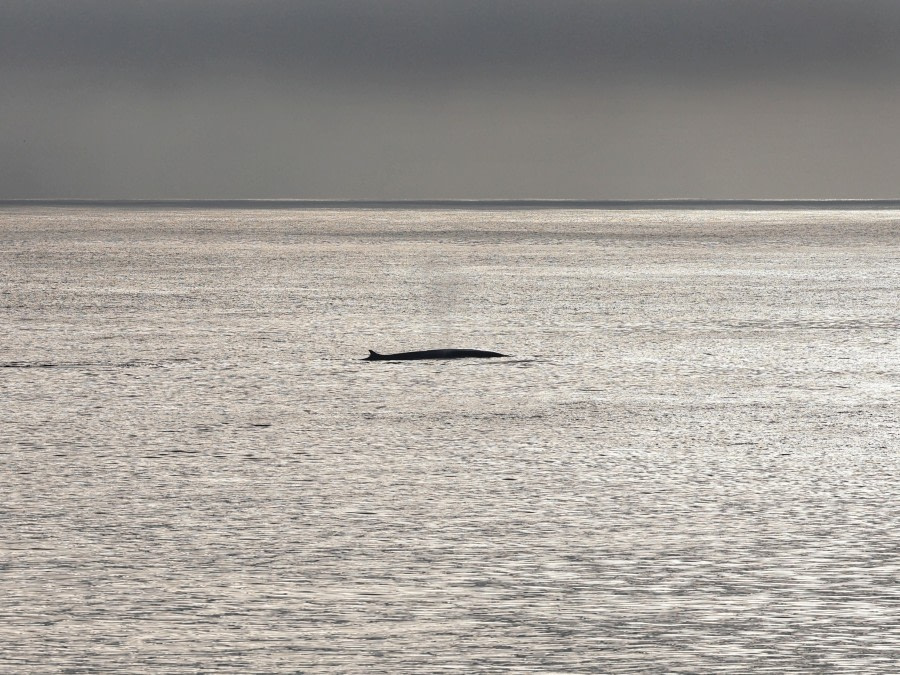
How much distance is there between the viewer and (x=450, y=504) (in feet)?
42.2

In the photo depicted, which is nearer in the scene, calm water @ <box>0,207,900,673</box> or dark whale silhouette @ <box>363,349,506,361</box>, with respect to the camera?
calm water @ <box>0,207,900,673</box>

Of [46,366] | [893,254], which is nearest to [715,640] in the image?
[46,366]

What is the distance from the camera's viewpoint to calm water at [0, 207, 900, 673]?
8.77 m

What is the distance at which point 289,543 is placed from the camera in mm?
11250

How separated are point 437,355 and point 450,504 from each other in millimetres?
14743

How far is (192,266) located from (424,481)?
67.8 meters

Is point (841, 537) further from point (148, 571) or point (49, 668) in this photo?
point (49, 668)

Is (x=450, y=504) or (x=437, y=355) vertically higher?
(x=450, y=504)

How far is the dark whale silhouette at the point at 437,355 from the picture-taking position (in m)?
27.1

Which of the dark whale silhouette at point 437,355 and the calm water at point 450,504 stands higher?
the calm water at point 450,504

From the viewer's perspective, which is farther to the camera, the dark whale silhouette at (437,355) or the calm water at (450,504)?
the dark whale silhouette at (437,355)

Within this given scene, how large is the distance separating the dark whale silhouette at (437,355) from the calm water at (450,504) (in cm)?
78

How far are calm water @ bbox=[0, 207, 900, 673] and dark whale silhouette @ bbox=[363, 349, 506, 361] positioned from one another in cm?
78

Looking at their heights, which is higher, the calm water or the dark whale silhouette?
the calm water
